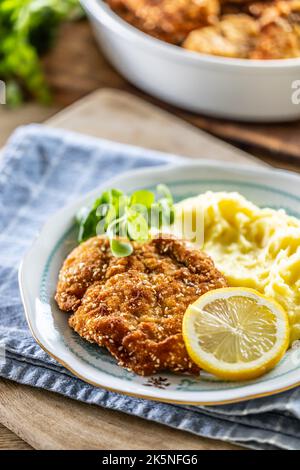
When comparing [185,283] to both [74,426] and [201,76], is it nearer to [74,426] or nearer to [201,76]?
[74,426]

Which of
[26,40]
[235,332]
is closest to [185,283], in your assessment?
[235,332]

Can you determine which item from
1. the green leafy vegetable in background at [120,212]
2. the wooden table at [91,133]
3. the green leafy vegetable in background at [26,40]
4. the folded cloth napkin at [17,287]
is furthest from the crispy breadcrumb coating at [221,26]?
the green leafy vegetable in background at [120,212]

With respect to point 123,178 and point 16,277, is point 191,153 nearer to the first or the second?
point 123,178

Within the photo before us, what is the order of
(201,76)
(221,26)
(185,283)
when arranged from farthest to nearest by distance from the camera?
(221,26) < (201,76) < (185,283)

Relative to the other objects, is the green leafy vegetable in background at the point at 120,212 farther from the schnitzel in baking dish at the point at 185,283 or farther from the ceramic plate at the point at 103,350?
the ceramic plate at the point at 103,350

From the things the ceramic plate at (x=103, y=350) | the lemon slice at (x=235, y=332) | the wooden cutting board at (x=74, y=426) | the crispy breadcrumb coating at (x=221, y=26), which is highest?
the crispy breadcrumb coating at (x=221, y=26)

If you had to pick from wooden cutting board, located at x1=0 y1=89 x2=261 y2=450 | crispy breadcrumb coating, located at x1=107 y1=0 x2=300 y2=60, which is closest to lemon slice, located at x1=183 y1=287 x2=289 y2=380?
wooden cutting board, located at x1=0 y1=89 x2=261 y2=450

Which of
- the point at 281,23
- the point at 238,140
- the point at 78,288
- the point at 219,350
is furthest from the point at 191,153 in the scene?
the point at 219,350
